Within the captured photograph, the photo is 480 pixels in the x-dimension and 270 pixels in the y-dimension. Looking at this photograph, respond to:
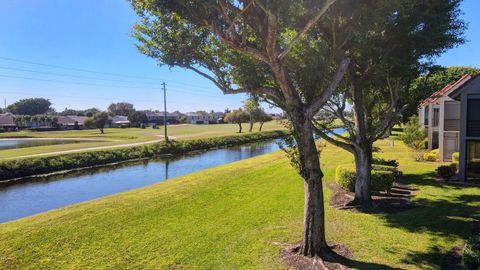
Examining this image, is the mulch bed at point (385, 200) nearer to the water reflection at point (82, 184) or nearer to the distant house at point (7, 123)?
Result: the water reflection at point (82, 184)

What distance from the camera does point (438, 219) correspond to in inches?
484

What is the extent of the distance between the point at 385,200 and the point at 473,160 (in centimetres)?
776

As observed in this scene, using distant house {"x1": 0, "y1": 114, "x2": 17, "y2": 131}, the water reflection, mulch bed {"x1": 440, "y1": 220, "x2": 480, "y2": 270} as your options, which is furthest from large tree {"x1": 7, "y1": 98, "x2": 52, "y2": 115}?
mulch bed {"x1": 440, "y1": 220, "x2": 480, "y2": 270}

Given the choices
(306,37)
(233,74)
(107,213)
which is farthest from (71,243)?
(306,37)

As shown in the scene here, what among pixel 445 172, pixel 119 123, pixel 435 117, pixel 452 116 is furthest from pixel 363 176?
pixel 119 123

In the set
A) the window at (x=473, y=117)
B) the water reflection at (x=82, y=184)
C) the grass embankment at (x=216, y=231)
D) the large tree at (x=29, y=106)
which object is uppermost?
the large tree at (x=29, y=106)

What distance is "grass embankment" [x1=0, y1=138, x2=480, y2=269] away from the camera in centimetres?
927

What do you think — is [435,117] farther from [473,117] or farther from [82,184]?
[82,184]

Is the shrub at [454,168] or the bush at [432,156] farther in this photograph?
the bush at [432,156]

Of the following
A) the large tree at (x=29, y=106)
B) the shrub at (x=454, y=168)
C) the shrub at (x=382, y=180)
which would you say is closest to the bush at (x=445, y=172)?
the shrub at (x=454, y=168)

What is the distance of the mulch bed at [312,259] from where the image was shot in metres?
8.55

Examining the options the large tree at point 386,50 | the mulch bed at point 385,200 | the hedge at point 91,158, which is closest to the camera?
the large tree at point 386,50

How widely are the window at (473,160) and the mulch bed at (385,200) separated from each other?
4169 millimetres

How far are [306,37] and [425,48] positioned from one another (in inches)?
155
